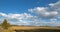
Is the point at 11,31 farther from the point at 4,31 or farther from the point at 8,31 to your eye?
the point at 4,31

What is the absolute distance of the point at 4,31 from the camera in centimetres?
2755

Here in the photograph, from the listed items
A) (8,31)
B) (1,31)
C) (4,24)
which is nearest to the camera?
(1,31)

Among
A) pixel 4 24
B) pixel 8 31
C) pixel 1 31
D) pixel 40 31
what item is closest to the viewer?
pixel 1 31

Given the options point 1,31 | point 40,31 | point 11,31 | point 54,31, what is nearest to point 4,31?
point 1,31

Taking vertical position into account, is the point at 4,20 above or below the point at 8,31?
above

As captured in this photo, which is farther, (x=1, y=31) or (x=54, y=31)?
(x=54, y=31)

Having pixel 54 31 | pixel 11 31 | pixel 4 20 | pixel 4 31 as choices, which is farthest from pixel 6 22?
pixel 54 31

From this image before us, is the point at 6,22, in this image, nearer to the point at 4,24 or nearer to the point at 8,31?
the point at 4,24

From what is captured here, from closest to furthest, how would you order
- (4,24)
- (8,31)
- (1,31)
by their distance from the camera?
(1,31) → (8,31) → (4,24)

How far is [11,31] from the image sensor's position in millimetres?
30469

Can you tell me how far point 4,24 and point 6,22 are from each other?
0.47 metres

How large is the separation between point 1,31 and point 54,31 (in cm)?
1563

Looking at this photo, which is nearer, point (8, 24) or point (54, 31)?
point (8, 24)

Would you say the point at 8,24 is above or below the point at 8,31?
above
